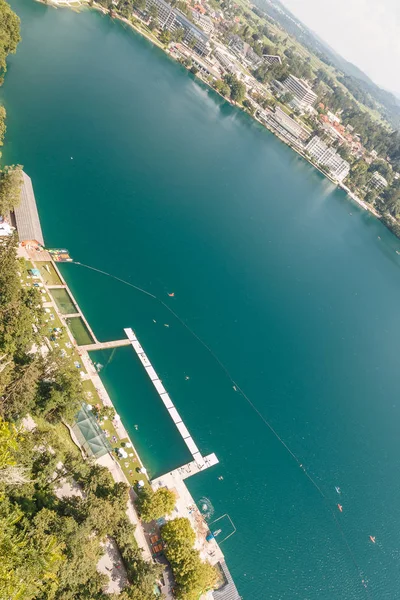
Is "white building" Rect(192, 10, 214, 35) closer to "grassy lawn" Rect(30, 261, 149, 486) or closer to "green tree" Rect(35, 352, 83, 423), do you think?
"grassy lawn" Rect(30, 261, 149, 486)

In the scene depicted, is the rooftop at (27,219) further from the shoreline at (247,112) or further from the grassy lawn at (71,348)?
the shoreline at (247,112)

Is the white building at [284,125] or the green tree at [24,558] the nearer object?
the green tree at [24,558]

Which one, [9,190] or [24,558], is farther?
[9,190]

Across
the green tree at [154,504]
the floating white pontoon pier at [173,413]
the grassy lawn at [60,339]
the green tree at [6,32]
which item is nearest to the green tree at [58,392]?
the grassy lawn at [60,339]

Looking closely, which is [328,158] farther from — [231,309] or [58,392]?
[58,392]

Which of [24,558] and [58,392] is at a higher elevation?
[24,558]

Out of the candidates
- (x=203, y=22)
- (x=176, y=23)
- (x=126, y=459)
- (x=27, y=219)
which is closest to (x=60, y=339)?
(x=126, y=459)
